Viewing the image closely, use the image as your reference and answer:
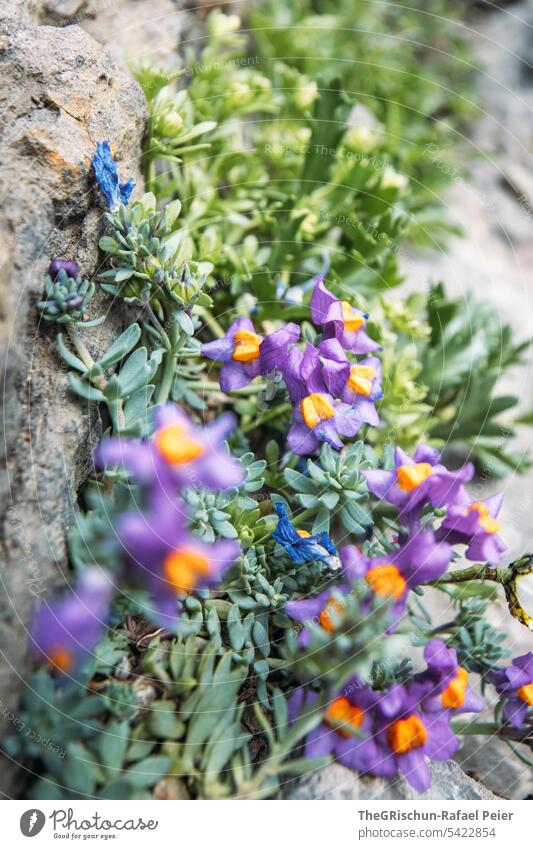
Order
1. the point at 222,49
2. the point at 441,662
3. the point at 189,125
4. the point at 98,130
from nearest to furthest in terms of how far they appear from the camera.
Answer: the point at 441,662 < the point at 98,130 < the point at 189,125 < the point at 222,49

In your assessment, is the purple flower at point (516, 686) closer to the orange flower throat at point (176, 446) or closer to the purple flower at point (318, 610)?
the purple flower at point (318, 610)

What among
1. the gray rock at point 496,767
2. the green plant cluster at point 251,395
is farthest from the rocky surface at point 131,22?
the gray rock at point 496,767

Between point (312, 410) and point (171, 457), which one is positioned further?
point (312, 410)

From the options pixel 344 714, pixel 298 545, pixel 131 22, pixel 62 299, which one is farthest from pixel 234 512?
pixel 131 22

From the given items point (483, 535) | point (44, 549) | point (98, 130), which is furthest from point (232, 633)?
point (98, 130)

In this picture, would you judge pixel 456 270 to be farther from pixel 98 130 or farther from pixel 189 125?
pixel 98 130

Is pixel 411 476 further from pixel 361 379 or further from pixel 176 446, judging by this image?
pixel 176 446
